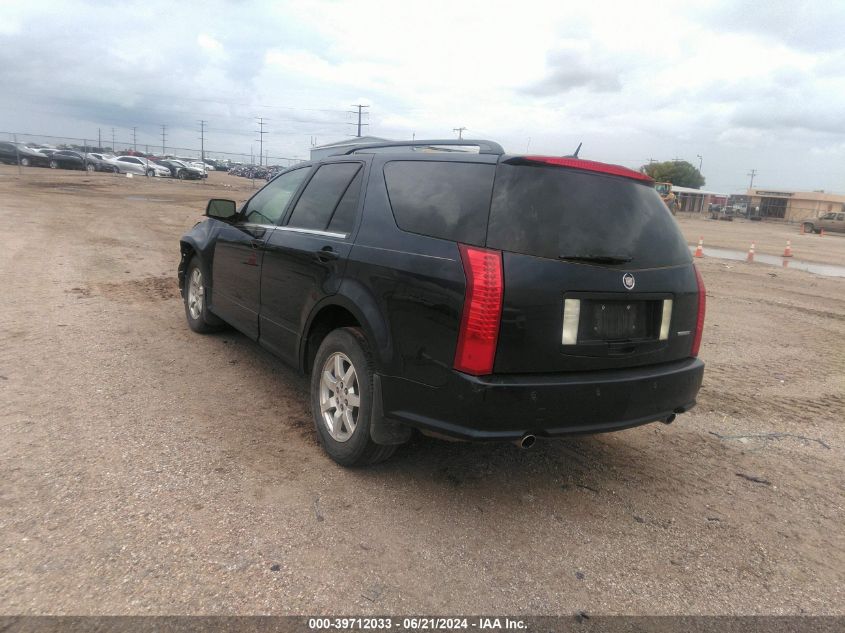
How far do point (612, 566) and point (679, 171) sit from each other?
106 metres

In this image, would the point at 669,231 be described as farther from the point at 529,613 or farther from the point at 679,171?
the point at 679,171

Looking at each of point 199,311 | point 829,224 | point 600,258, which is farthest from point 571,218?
point 829,224

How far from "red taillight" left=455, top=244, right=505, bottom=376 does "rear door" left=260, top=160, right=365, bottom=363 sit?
1044 millimetres

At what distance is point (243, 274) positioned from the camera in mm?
4891

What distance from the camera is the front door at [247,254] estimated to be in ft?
15.3

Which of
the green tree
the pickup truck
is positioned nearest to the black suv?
the pickup truck

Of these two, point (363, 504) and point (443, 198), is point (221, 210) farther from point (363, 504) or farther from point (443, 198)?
point (363, 504)

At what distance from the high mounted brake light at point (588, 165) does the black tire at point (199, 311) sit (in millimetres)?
3899

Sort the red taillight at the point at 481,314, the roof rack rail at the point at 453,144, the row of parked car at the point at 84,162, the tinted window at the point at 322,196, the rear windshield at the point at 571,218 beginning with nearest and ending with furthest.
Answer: the red taillight at the point at 481,314
the rear windshield at the point at 571,218
the roof rack rail at the point at 453,144
the tinted window at the point at 322,196
the row of parked car at the point at 84,162

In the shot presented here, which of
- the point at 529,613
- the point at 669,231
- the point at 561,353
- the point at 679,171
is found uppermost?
the point at 679,171

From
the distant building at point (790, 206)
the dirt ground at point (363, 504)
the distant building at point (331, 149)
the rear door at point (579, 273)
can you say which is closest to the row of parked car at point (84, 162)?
the distant building at point (331, 149)

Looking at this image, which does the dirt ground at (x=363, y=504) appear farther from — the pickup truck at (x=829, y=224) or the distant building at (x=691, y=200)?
the distant building at (x=691, y=200)

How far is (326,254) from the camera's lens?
12.0 ft

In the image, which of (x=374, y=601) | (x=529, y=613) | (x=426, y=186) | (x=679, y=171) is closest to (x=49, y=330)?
(x=426, y=186)
